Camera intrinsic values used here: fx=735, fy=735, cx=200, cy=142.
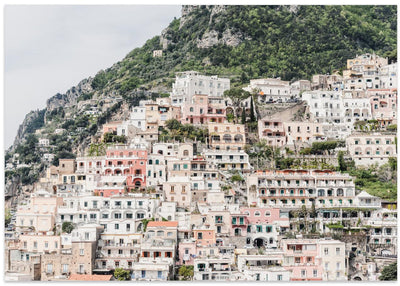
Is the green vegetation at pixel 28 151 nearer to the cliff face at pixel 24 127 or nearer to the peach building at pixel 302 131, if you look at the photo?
the cliff face at pixel 24 127

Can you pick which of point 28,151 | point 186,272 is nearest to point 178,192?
point 186,272

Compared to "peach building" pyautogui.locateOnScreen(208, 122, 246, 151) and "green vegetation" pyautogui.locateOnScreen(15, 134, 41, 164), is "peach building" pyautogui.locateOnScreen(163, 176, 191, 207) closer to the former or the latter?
"peach building" pyautogui.locateOnScreen(208, 122, 246, 151)

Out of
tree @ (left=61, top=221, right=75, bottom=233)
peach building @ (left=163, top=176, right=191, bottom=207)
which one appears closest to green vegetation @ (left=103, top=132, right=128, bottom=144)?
peach building @ (left=163, top=176, right=191, bottom=207)

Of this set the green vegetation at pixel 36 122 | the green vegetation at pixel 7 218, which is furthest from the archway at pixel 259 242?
the green vegetation at pixel 36 122

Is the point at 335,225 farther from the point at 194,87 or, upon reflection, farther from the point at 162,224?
the point at 194,87

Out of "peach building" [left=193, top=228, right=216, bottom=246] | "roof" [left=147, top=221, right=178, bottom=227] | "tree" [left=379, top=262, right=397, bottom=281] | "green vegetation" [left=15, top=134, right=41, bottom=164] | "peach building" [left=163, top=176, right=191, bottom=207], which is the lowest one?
"tree" [left=379, top=262, right=397, bottom=281]

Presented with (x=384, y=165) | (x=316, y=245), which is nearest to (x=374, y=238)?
(x=316, y=245)
